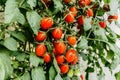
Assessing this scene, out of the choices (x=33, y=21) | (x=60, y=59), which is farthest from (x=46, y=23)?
(x=60, y=59)

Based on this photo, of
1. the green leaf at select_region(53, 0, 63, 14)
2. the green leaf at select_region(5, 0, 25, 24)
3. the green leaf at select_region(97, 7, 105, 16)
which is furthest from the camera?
the green leaf at select_region(97, 7, 105, 16)

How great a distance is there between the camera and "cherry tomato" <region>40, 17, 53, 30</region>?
868 millimetres

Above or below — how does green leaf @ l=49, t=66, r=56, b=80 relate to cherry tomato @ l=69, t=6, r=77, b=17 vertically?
below

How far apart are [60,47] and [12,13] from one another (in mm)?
191

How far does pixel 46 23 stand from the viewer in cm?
87

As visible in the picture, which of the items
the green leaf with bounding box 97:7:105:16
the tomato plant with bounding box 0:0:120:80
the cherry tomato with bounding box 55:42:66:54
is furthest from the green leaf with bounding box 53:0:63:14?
the green leaf with bounding box 97:7:105:16

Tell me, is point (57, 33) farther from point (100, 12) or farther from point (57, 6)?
point (100, 12)

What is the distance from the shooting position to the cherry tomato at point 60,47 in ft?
2.95

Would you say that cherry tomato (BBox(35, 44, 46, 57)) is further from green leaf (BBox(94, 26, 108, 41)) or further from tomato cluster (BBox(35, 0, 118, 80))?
green leaf (BBox(94, 26, 108, 41))

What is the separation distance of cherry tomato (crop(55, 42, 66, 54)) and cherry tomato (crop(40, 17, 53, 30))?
0.21ft

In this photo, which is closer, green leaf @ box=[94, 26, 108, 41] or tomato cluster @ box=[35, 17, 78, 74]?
tomato cluster @ box=[35, 17, 78, 74]

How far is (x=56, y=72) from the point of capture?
0.93 m

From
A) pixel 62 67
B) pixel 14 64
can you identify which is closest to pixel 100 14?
pixel 62 67

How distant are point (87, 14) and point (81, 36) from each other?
9 cm
